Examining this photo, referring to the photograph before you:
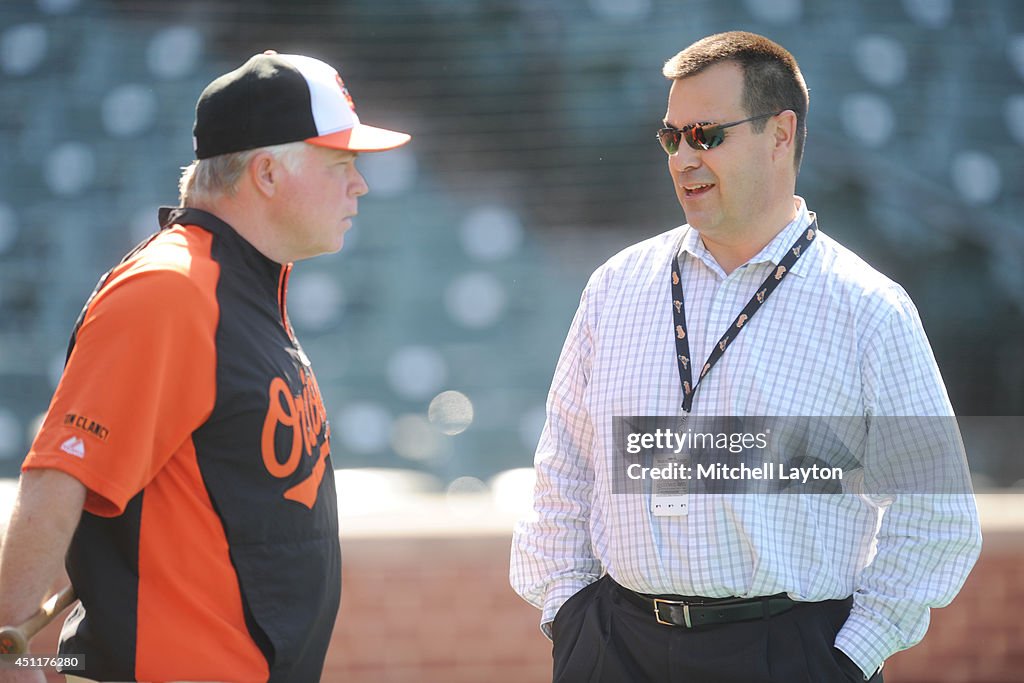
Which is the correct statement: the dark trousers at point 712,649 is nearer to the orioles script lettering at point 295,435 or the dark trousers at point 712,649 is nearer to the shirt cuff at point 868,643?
the shirt cuff at point 868,643

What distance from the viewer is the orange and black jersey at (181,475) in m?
1.82

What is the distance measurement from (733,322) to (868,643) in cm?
66

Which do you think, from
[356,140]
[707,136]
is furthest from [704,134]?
[356,140]

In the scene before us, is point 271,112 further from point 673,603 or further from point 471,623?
point 471,623

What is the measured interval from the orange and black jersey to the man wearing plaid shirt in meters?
0.67

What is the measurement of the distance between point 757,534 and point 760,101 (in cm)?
90

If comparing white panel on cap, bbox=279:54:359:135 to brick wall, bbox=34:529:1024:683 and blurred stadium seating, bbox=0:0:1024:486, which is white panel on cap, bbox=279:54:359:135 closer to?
brick wall, bbox=34:529:1024:683

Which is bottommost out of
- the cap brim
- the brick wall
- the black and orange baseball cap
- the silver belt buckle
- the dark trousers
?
the brick wall

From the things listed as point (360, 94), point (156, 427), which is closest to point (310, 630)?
point (156, 427)

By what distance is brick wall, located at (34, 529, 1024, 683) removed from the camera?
4.13m

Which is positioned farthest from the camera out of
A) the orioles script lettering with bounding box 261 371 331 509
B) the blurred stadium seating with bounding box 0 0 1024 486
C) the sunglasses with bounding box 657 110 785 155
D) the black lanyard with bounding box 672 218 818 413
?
the blurred stadium seating with bounding box 0 0 1024 486

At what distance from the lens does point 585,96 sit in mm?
6105

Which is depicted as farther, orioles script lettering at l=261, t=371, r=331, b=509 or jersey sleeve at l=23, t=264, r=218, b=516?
orioles script lettering at l=261, t=371, r=331, b=509

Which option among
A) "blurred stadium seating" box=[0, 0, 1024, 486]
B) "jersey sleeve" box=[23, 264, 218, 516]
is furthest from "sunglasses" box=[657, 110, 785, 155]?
"blurred stadium seating" box=[0, 0, 1024, 486]
